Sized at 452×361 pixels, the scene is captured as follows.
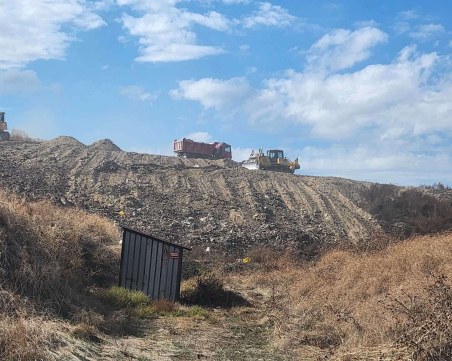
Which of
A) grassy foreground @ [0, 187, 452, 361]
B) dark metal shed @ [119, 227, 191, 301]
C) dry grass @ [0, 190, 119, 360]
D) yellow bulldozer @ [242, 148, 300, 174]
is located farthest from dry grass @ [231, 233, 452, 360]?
yellow bulldozer @ [242, 148, 300, 174]

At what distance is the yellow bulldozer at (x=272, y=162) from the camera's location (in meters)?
39.5

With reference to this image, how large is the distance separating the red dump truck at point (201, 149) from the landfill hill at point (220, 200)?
9.68m

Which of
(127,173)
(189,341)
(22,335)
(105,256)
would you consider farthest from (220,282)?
(127,173)

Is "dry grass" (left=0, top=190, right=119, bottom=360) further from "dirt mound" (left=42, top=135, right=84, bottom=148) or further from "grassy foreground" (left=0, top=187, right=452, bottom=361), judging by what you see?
"dirt mound" (left=42, top=135, right=84, bottom=148)

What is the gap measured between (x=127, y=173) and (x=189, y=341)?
20.7 metres

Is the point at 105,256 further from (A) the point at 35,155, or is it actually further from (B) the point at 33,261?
(A) the point at 35,155

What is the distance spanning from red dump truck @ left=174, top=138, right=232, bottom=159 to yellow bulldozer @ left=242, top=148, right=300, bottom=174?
4.81 m

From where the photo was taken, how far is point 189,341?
8.70 m

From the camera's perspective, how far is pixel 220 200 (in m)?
25.4

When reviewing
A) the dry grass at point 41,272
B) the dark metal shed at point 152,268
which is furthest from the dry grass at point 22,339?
the dark metal shed at point 152,268

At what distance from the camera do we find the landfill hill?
2067cm

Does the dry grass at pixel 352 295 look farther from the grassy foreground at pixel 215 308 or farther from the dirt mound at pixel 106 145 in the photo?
the dirt mound at pixel 106 145

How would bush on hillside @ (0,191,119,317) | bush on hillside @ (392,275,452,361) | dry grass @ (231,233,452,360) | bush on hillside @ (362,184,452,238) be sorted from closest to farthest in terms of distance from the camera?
bush on hillside @ (392,275,452,361)
dry grass @ (231,233,452,360)
bush on hillside @ (0,191,119,317)
bush on hillside @ (362,184,452,238)

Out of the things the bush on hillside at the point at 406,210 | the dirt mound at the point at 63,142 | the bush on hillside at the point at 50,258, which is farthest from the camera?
the dirt mound at the point at 63,142
